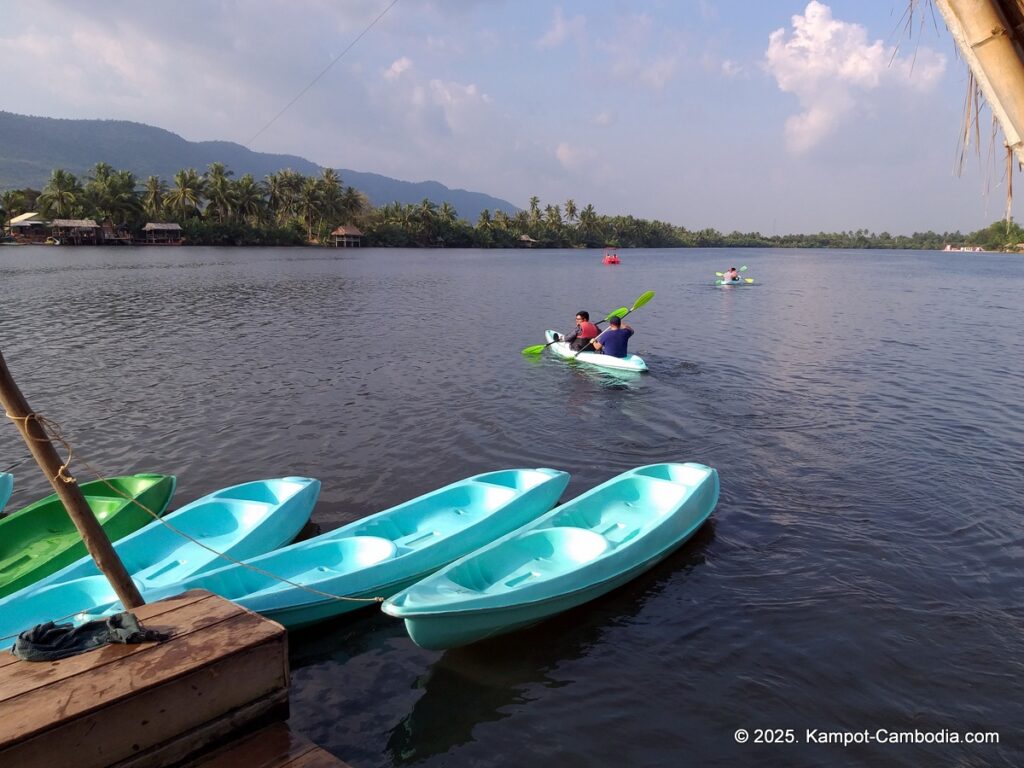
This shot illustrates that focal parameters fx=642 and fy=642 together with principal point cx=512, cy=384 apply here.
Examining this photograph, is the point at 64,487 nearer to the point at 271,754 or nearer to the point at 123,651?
the point at 123,651

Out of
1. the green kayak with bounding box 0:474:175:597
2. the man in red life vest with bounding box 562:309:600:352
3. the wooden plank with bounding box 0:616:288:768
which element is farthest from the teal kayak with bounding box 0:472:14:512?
the man in red life vest with bounding box 562:309:600:352

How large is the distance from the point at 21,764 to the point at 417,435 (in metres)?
9.43

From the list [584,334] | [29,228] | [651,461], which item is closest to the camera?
[651,461]

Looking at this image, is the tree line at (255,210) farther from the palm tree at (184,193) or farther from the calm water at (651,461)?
the calm water at (651,461)

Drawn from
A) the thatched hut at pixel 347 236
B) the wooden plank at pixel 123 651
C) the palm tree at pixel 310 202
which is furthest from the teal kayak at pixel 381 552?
the palm tree at pixel 310 202

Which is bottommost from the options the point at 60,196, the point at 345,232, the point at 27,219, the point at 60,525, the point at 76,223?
the point at 60,525

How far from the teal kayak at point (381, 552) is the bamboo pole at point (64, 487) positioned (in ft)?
3.71

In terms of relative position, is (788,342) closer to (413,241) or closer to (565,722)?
(565,722)

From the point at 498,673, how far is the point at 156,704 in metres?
3.10

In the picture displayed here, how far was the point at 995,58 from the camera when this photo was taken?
195 cm

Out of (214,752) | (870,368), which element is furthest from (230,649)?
(870,368)

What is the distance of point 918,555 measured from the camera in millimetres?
8180

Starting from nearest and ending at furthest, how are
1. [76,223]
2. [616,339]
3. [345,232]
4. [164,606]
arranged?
[164,606], [616,339], [76,223], [345,232]

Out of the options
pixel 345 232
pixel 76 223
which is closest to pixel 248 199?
pixel 345 232
